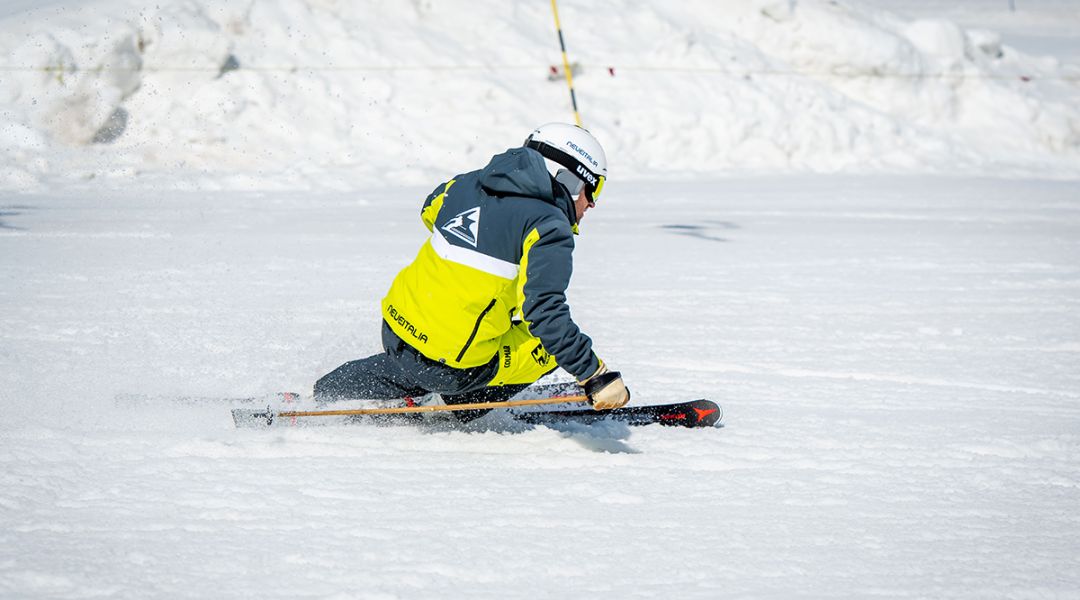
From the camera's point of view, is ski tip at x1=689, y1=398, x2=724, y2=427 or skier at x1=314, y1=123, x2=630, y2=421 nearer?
skier at x1=314, y1=123, x2=630, y2=421

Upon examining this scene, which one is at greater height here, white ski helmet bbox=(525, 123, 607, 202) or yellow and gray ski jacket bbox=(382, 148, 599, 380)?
white ski helmet bbox=(525, 123, 607, 202)

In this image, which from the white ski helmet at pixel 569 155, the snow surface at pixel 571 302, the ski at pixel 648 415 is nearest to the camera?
the snow surface at pixel 571 302

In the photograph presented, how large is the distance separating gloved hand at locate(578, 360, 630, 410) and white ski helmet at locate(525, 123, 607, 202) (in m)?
0.70

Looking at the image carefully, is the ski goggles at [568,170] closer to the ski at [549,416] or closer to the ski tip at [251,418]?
the ski at [549,416]

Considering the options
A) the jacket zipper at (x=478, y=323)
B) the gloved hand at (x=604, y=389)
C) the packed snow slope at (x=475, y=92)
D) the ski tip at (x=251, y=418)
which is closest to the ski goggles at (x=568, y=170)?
the jacket zipper at (x=478, y=323)

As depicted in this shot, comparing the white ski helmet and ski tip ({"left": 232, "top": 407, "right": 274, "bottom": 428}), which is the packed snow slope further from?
the white ski helmet

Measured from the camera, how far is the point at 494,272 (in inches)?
157

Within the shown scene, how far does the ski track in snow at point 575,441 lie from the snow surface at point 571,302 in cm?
2

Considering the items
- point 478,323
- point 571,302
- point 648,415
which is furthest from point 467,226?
point 571,302

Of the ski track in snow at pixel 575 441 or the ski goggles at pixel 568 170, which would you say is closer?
the ski track in snow at pixel 575 441

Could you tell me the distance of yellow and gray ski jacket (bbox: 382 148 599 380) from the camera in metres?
3.86

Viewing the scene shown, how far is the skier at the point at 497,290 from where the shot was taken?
3879 mm

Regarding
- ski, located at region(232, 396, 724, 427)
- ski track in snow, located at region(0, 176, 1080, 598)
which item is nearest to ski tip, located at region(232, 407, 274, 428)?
ski, located at region(232, 396, 724, 427)

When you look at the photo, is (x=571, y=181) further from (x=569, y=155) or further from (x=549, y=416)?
(x=549, y=416)
